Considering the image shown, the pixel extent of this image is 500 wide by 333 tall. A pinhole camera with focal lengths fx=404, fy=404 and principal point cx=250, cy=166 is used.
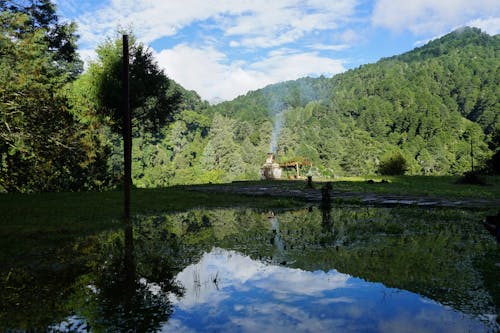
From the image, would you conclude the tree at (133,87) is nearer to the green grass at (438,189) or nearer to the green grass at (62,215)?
the green grass at (62,215)

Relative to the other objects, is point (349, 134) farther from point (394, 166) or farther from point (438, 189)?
point (438, 189)

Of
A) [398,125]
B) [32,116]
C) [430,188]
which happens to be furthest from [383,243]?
[398,125]

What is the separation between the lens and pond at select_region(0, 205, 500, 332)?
18.0 ft

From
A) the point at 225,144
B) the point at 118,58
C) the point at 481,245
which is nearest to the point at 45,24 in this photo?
the point at 118,58

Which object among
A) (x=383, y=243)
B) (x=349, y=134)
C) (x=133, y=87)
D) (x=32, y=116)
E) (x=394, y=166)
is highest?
(x=349, y=134)

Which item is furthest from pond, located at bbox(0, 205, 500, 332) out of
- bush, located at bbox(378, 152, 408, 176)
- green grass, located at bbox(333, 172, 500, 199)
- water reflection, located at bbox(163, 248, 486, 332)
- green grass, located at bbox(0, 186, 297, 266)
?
bush, located at bbox(378, 152, 408, 176)

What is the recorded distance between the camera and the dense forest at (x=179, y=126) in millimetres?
24344

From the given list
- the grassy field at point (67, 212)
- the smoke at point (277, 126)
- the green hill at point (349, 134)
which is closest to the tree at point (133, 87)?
the grassy field at point (67, 212)

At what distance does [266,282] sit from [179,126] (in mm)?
135627

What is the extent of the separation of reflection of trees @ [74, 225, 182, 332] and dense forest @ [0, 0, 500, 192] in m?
15.1

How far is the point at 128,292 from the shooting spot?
22.0 feet

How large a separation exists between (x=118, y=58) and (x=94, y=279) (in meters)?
31.4

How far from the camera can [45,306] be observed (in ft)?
20.2

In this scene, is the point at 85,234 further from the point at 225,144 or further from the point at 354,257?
the point at 225,144
